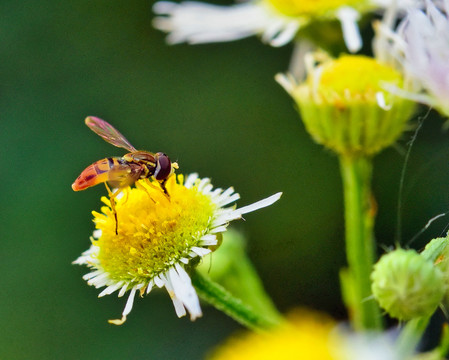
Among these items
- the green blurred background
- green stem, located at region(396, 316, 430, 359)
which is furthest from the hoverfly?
the green blurred background

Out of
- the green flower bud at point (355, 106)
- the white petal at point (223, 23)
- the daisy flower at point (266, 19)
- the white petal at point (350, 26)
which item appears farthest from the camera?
the white petal at point (223, 23)

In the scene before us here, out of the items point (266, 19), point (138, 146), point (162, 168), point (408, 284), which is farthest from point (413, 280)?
point (138, 146)

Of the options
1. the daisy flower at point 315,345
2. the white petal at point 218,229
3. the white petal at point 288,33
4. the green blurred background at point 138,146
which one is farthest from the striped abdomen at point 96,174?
the green blurred background at point 138,146

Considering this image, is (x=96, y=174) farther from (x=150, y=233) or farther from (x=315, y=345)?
(x=315, y=345)

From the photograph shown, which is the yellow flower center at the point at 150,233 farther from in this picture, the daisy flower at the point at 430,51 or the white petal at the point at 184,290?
the daisy flower at the point at 430,51

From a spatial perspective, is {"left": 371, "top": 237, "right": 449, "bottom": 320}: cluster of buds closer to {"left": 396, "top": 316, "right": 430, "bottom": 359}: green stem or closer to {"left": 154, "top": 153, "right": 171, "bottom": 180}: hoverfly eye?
{"left": 396, "top": 316, "right": 430, "bottom": 359}: green stem

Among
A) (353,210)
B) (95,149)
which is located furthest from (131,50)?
(353,210)

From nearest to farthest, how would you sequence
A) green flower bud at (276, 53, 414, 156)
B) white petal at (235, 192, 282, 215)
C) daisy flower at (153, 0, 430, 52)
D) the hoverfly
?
white petal at (235, 192, 282, 215) → the hoverfly → green flower bud at (276, 53, 414, 156) → daisy flower at (153, 0, 430, 52)
